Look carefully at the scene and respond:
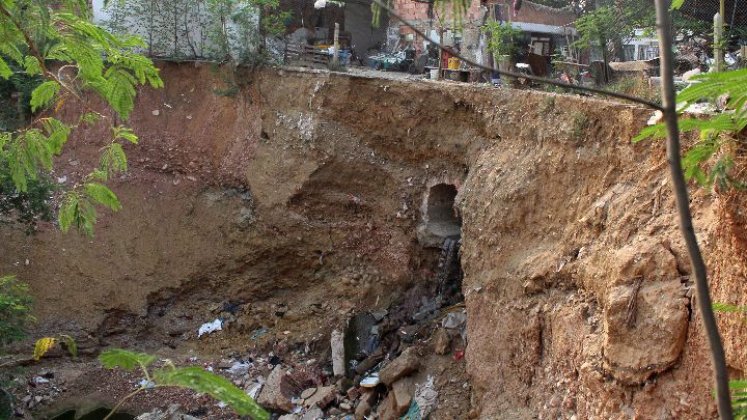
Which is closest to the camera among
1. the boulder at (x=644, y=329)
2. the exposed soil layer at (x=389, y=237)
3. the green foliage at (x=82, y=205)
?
the green foliage at (x=82, y=205)

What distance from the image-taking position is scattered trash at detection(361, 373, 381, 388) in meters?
10.7

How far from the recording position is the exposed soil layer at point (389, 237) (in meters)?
6.80

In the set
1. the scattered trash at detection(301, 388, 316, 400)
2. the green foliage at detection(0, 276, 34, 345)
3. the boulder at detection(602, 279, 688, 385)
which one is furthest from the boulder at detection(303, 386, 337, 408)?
the boulder at detection(602, 279, 688, 385)

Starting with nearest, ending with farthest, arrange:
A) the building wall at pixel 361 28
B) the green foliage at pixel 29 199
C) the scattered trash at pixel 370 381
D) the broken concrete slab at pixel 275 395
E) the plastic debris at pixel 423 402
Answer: the plastic debris at pixel 423 402, the green foliage at pixel 29 199, the scattered trash at pixel 370 381, the broken concrete slab at pixel 275 395, the building wall at pixel 361 28

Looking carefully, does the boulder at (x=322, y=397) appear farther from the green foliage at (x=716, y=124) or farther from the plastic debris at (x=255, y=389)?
the green foliage at (x=716, y=124)

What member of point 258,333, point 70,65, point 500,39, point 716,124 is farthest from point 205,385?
point 500,39

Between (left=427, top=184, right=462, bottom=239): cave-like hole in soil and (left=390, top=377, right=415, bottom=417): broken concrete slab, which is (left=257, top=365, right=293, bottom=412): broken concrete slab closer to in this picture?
(left=390, top=377, right=415, bottom=417): broken concrete slab

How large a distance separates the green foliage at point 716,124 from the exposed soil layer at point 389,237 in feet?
3.78

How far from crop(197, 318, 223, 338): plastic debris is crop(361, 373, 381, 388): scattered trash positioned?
325cm

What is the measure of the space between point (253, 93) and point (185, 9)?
2613mm

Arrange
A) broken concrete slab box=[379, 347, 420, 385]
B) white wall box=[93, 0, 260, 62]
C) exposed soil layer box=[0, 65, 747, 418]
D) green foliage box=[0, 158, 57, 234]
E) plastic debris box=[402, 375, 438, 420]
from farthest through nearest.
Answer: white wall box=[93, 0, 260, 62] → green foliage box=[0, 158, 57, 234] → broken concrete slab box=[379, 347, 420, 385] → plastic debris box=[402, 375, 438, 420] → exposed soil layer box=[0, 65, 747, 418]

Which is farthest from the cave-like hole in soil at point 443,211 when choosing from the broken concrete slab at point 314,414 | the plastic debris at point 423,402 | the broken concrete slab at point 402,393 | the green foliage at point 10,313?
the green foliage at point 10,313

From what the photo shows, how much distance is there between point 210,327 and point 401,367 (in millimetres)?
4191

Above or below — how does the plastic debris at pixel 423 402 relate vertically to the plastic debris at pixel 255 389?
above
